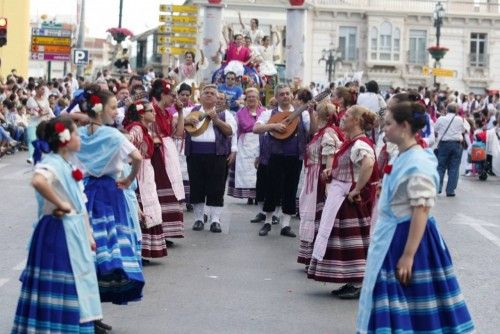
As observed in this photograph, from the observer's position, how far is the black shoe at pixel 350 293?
11.0m

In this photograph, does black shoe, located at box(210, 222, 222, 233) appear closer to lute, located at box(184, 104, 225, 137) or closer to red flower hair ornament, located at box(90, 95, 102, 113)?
lute, located at box(184, 104, 225, 137)

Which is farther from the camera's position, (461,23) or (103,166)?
(461,23)

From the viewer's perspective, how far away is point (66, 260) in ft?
25.2

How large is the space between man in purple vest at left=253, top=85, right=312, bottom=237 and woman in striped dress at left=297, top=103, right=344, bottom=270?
2.54 meters

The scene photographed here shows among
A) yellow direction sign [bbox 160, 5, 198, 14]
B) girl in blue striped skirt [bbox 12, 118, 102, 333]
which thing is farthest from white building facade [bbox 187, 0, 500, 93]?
girl in blue striped skirt [bbox 12, 118, 102, 333]

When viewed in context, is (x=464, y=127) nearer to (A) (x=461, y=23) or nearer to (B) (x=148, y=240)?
(B) (x=148, y=240)

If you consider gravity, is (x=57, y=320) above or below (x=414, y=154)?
below

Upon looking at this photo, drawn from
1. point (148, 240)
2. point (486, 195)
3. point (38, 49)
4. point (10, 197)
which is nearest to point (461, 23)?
point (38, 49)

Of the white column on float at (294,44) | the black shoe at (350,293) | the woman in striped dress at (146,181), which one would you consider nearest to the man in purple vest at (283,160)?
the woman in striped dress at (146,181)

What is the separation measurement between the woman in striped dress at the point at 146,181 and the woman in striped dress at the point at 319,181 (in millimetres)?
1396

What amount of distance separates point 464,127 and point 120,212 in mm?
14936

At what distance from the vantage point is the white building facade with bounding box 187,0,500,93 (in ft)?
280

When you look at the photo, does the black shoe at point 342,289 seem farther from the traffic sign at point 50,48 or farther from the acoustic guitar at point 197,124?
the traffic sign at point 50,48

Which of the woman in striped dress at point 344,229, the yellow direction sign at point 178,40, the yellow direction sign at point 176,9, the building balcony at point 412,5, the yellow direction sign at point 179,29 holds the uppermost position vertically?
the building balcony at point 412,5
